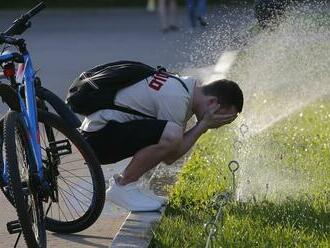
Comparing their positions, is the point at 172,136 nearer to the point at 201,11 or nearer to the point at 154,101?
the point at 154,101

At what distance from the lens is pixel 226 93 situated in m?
5.83

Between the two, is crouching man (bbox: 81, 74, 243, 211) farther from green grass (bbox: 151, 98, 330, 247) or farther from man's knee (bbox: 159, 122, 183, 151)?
green grass (bbox: 151, 98, 330, 247)

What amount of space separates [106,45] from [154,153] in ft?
39.2

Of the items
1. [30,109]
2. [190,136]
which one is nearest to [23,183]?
[30,109]

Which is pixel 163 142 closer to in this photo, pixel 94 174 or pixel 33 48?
pixel 94 174

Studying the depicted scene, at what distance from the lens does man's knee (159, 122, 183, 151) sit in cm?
578

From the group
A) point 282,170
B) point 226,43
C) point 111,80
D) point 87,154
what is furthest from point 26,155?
point 226,43

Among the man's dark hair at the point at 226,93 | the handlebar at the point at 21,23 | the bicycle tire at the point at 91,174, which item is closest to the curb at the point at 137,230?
the bicycle tire at the point at 91,174

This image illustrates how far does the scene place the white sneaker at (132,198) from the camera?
591cm

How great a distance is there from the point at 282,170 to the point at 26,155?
2.19m

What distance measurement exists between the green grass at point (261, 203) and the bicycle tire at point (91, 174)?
402mm

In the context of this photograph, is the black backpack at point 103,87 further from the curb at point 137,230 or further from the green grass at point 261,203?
the green grass at point 261,203

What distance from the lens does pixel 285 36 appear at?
1085cm

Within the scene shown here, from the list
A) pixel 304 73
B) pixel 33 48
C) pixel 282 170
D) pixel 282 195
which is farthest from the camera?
pixel 33 48
